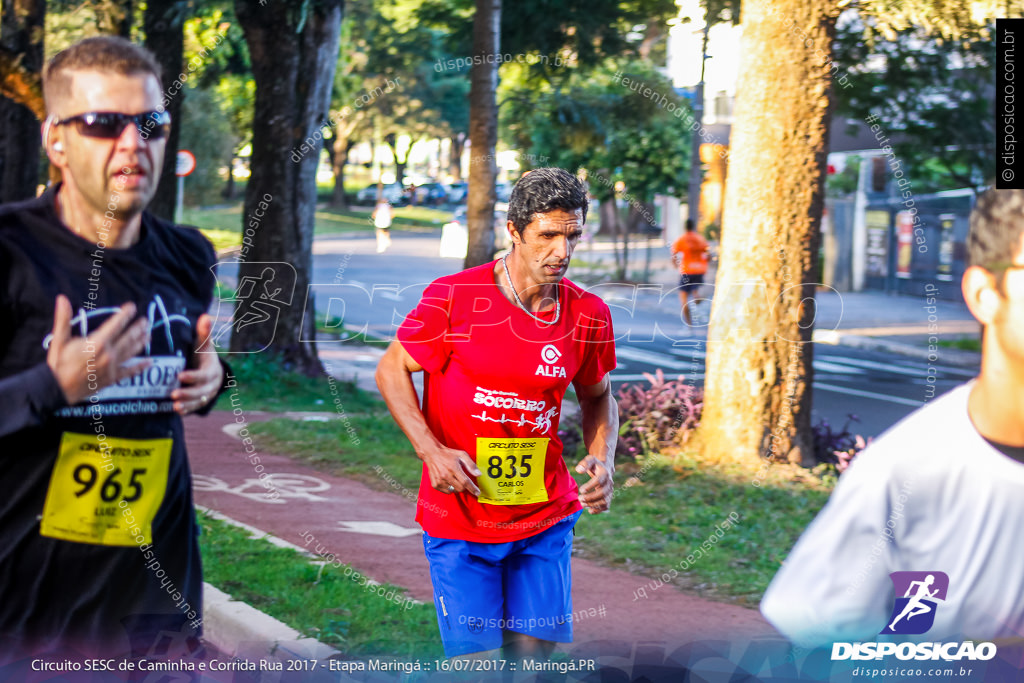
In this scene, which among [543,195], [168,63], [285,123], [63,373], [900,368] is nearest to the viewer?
[63,373]

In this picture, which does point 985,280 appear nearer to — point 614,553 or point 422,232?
point 614,553

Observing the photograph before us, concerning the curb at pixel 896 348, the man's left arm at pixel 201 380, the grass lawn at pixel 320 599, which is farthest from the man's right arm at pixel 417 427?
the curb at pixel 896 348

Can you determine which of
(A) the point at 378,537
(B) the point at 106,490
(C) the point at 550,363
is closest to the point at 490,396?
(C) the point at 550,363

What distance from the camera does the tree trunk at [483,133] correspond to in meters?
10.7

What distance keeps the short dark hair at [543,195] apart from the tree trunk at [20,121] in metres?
13.2

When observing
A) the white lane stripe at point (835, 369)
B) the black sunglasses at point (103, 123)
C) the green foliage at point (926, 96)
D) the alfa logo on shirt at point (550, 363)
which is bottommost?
the white lane stripe at point (835, 369)

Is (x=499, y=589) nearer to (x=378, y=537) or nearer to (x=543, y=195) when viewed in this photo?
(x=543, y=195)

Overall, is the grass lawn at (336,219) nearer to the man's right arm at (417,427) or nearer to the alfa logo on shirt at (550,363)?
the man's right arm at (417,427)

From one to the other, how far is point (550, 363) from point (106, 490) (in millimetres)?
1426

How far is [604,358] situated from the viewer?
12.5 feet

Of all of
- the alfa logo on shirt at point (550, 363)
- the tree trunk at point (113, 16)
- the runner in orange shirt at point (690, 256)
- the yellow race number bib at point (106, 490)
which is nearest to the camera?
the yellow race number bib at point (106, 490)

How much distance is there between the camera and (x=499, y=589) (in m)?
3.55

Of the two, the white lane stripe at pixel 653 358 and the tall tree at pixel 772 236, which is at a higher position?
the tall tree at pixel 772 236

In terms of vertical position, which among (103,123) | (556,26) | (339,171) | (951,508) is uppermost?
(556,26)
